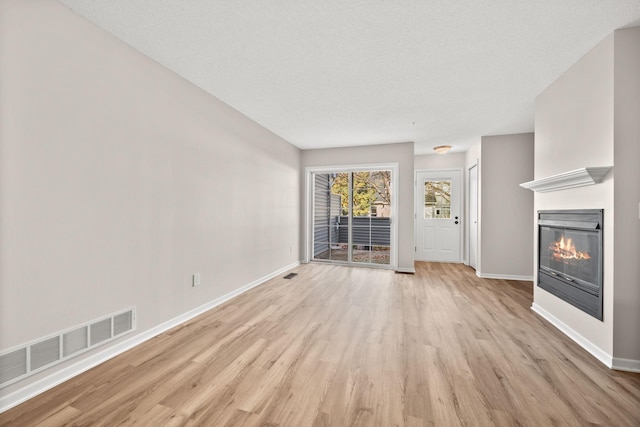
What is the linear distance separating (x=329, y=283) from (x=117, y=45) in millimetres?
3744

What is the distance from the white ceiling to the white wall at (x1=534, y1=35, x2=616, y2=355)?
7.0 inches

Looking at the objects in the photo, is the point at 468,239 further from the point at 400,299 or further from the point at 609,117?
the point at 609,117

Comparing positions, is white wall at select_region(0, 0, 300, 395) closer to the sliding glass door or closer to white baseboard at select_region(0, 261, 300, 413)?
white baseboard at select_region(0, 261, 300, 413)

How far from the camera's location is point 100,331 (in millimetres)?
2021

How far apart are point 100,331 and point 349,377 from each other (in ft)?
6.23

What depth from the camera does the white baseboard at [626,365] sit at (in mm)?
1965

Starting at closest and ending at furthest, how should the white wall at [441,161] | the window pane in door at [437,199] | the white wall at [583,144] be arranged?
→ the white wall at [583,144] → the white wall at [441,161] → the window pane in door at [437,199]

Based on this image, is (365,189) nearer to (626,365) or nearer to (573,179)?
(573,179)

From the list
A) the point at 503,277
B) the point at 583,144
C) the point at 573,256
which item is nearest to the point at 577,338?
the point at 573,256

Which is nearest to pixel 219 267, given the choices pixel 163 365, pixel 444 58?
pixel 163 365

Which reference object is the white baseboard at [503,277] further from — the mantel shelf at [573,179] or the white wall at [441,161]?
the white wall at [441,161]

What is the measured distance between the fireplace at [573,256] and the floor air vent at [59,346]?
3.89 metres

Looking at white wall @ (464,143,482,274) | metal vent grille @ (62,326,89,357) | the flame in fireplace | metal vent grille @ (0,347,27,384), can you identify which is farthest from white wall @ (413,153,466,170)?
metal vent grille @ (0,347,27,384)

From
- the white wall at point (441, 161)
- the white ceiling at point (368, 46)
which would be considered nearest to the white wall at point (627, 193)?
the white ceiling at point (368, 46)
